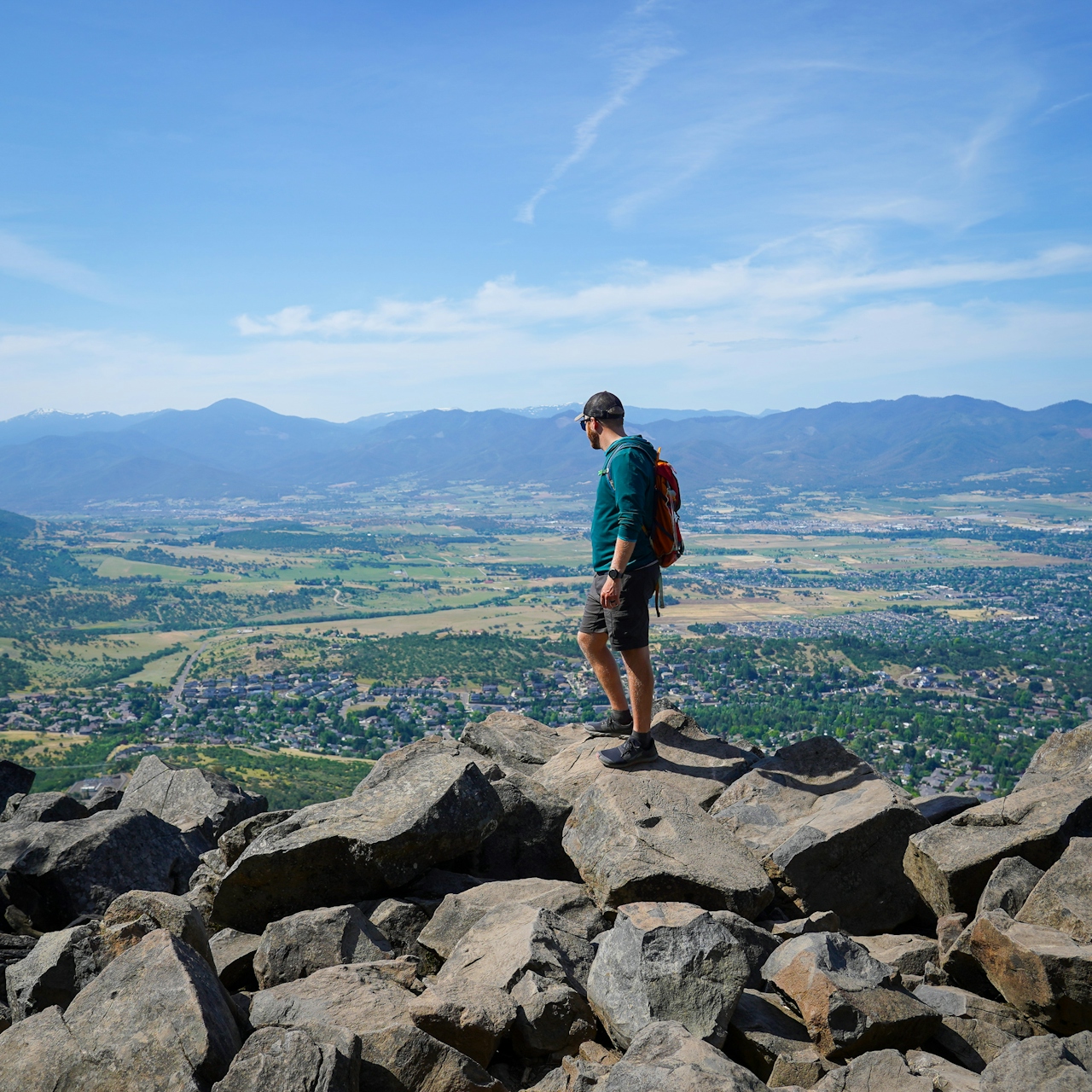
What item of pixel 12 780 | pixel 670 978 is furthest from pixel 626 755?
pixel 12 780

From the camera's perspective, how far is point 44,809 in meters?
9.15

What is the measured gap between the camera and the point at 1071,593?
379 feet

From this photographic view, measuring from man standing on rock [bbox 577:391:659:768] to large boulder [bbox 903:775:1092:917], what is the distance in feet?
8.96

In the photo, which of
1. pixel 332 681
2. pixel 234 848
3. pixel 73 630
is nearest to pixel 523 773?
pixel 234 848

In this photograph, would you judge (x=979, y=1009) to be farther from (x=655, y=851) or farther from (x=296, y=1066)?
(x=296, y=1066)

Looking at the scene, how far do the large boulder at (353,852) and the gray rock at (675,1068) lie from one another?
2.72 meters

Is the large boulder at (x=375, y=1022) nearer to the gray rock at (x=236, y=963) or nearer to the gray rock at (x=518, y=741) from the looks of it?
the gray rock at (x=236, y=963)

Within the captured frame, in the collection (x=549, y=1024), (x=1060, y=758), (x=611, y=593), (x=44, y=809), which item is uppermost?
(x=611, y=593)

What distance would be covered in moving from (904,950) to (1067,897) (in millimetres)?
1214

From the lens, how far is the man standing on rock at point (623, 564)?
295 inches

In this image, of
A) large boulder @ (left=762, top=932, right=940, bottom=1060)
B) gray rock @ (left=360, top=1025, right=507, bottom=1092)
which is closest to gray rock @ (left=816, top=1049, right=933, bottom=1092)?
large boulder @ (left=762, top=932, right=940, bottom=1060)

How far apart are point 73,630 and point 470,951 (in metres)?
106

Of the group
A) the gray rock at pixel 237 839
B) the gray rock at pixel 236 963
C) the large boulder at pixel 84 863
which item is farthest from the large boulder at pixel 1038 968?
the large boulder at pixel 84 863

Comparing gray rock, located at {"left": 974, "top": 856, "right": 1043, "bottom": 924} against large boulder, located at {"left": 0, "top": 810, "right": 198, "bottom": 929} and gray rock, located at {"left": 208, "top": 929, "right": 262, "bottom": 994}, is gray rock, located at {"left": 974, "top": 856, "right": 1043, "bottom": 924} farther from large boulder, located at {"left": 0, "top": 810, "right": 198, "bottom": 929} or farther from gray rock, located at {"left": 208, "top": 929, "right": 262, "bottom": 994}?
large boulder, located at {"left": 0, "top": 810, "right": 198, "bottom": 929}
